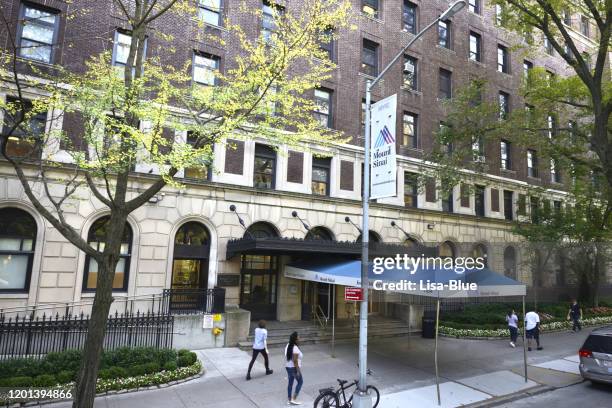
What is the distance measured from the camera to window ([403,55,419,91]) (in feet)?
78.4

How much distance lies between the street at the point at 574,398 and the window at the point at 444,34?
2171cm

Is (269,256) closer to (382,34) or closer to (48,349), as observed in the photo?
(48,349)

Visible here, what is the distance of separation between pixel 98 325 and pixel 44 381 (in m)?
3.21

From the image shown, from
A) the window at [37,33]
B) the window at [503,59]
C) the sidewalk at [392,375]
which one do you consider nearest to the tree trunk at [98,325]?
the sidewalk at [392,375]

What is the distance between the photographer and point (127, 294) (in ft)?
49.1

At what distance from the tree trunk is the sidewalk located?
76.5 inches

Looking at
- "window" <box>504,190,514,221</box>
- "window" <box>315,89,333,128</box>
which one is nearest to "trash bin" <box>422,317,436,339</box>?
"window" <box>315,89,333,128</box>

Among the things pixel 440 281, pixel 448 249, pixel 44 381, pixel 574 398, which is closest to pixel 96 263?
pixel 44 381

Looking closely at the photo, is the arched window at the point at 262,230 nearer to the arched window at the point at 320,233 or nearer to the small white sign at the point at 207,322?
the arched window at the point at 320,233

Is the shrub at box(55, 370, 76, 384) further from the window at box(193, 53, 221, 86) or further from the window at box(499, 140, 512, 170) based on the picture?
the window at box(499, 140, 512, 170)

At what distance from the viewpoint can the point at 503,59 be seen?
29484mm

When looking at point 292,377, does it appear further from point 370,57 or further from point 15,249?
point 370,57

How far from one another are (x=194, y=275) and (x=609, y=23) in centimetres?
1944

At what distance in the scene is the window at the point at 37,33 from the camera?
14.2m
